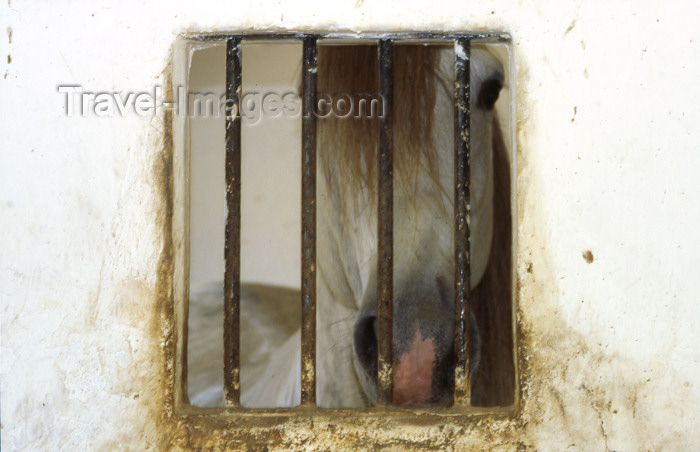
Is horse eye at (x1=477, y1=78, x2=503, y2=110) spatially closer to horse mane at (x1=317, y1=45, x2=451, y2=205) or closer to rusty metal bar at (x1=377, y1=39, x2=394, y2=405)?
horse mane at (x1=317, y1=45, x2=451, y2=205)

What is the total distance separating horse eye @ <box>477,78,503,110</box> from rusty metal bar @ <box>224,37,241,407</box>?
0.58 meters

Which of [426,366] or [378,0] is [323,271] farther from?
[378,0]

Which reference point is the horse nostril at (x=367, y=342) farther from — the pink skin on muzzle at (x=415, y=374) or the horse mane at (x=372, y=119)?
the horse mane at (x=372, y=119)

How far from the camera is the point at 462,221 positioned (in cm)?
76

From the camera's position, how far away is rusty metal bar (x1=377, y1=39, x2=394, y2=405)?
0.77m

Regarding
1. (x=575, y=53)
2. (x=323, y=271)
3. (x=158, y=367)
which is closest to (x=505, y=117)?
(x=323, y=271)

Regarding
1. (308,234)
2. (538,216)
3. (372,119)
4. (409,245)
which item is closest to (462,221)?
(538,216)

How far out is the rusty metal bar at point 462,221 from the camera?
0.76 metres

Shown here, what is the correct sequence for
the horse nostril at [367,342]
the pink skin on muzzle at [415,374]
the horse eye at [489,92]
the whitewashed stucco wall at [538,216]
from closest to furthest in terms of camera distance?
the whitewashed stucco wall at [538,216]
the pink skin on muzzle at [415,374]
the horse nostril at [367,342]
the horse eye at [489,92]

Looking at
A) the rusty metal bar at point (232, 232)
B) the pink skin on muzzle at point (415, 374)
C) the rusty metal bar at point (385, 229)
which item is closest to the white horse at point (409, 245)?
the pink skin on muzzle at point (415, 374)

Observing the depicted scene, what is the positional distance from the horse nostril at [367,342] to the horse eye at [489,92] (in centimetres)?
48

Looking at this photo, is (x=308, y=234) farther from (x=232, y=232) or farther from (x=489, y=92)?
(x=489, y=92)

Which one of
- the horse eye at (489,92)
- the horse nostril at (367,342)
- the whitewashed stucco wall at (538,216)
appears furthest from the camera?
the horse eye at (489,92)

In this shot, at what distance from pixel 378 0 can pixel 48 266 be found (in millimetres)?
510
